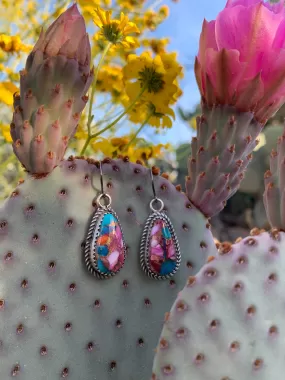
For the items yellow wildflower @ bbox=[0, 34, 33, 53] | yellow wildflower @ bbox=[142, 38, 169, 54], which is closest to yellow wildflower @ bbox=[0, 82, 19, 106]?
yellow wildflower @ bbox=[0, 34, 33, 53]

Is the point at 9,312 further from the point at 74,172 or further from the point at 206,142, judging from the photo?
the point at 206,142

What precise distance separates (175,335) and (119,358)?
186 mm

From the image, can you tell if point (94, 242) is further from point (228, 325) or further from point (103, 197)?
point (228, 325)

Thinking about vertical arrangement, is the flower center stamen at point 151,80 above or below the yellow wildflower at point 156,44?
below

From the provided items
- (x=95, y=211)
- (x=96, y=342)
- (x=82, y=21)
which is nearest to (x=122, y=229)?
(x=95, y=211)

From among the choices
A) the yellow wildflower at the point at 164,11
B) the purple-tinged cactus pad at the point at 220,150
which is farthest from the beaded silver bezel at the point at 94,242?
the yellow wildflower at the point at 164,11

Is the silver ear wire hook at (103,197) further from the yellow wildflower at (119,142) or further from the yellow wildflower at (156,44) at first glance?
the yellow wildflower at (156,44)

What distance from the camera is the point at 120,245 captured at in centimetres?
57

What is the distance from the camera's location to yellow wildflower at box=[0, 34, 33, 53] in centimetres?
113

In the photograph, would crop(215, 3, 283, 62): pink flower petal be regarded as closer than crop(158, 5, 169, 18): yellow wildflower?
Yes

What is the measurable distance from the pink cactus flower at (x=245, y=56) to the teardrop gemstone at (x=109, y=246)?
20 centimetres

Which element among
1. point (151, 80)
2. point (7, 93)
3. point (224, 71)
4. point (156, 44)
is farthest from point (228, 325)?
point (156, 44)

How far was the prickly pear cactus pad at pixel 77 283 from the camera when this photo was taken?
0.56 metres

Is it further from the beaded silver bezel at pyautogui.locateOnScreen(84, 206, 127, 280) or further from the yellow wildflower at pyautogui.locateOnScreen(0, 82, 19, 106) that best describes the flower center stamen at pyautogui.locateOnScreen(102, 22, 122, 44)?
the beaded silver bezel at pyautogui.locateOnScreen(84, 206, 127, 280)
